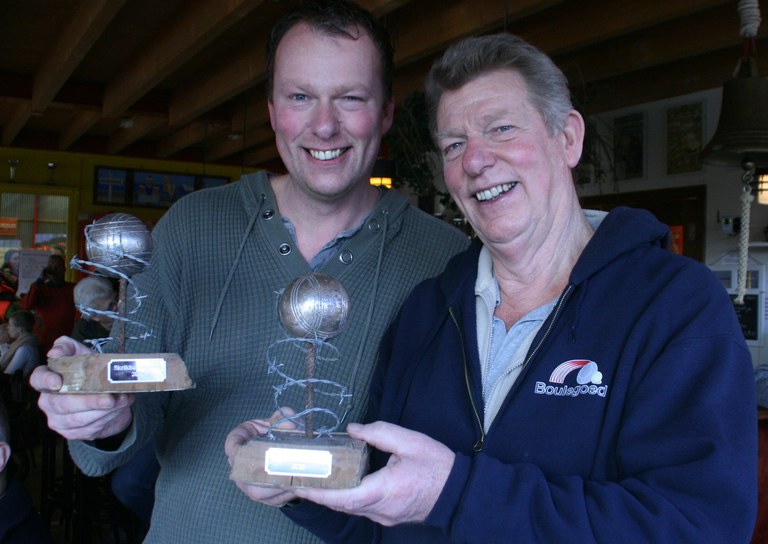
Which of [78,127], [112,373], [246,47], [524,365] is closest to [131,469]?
[112,373]

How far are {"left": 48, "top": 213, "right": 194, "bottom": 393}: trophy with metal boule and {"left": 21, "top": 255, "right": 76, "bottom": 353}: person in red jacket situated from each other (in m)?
5.78

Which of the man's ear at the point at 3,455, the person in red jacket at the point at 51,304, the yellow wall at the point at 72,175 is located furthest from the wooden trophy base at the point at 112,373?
the yellow wall at the point at 72,175

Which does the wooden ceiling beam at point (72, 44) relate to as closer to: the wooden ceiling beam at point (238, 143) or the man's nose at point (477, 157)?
the wooden ceiling beam at point (238, 143)

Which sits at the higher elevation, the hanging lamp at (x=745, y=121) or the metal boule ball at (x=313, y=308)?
the hanging lamp at (x=745, y=121)

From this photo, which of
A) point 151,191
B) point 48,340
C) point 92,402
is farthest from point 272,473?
point 151,191

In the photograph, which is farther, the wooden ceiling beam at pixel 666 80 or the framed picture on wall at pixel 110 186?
the framed picture on wall at pixel 110 186

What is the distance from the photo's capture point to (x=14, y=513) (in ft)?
6.70

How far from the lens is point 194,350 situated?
4.91ft

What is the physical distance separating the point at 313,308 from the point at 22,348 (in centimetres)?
495

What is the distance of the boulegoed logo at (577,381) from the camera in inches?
42.0

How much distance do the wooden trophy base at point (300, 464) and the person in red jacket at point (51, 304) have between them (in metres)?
6.08

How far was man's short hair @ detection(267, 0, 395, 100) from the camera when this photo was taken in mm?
1468

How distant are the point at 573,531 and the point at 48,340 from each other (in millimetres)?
6373

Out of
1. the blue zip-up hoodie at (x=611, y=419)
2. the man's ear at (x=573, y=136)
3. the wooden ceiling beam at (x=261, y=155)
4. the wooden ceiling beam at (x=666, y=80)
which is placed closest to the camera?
the blue zip-up hoodie at (x=611, y=419)
